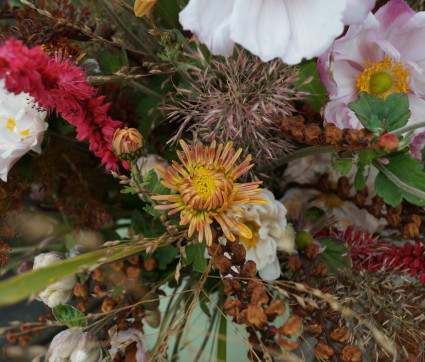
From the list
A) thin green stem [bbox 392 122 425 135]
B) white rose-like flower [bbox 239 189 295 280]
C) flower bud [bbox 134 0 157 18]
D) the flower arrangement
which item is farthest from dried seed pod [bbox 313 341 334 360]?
flower bud [bbox 134 0 157 18]

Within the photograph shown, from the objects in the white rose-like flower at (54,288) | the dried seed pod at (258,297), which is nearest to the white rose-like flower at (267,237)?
the dried seed pod at (258,297)

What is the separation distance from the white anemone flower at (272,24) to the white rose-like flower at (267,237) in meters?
0.17

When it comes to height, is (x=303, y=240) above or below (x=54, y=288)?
above

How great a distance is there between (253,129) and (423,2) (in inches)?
11.9

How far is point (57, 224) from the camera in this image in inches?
25.5

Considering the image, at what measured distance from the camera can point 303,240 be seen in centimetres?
51

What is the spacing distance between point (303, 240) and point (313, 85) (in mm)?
186

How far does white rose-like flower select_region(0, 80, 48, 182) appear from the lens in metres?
0.44

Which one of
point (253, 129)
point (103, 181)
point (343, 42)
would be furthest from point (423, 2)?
point (103, 181)

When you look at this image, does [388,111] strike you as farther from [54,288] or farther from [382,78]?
[54,288]

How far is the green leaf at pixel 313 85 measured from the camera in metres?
0.48

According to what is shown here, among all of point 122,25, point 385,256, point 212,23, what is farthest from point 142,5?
point 385,256

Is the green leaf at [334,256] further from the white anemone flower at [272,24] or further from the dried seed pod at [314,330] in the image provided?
the white anemone flower at [272,24]

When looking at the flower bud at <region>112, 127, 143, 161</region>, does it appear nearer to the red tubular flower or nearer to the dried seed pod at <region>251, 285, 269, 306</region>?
the dried seed pod at <region>251, 285, 269, 306</region>
